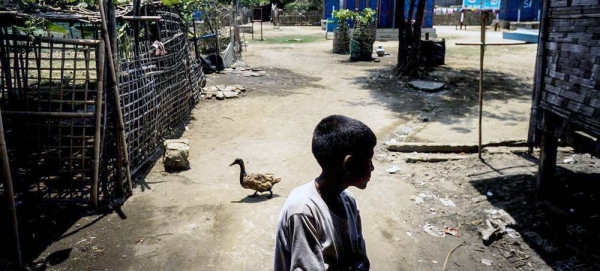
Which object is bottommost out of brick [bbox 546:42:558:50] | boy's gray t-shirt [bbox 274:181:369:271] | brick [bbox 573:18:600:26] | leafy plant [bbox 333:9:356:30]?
boy's gray t-shirt [bbox 274:181:369:271]

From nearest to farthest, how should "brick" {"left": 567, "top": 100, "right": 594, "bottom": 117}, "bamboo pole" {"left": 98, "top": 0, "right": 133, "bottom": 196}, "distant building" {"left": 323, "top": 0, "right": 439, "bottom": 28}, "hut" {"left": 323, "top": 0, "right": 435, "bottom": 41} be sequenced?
"brick" {"left": 567, "top": 100, "right": 594, "bottom": 117}
"bamboo pole" {"left": 98, "top": 0, "right": 133, "bottom": 196}
"hut" {"left": 323, "top": 0, "right": 435, "bottom": 41}
"distant building" {"left": 323, "top": 0, "right": 439, "bottom": 28}

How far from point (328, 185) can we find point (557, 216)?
3975 mm

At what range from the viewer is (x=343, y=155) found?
5.59 feet

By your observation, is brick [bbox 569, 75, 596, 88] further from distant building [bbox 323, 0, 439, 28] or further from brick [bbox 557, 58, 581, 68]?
distant building [bbox 323, 0, 439, 28]

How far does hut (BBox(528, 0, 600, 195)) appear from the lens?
3.93 meters

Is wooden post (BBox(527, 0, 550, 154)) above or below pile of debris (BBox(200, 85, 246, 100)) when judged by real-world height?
above

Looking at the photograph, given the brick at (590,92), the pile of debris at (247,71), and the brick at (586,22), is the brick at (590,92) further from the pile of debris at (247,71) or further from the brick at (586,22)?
the pile of debris at (247,71)

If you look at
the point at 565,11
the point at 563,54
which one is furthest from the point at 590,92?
the point at 565,11

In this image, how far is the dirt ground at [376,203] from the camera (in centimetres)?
399

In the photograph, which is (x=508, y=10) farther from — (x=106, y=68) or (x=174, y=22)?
(x=106, y=68)

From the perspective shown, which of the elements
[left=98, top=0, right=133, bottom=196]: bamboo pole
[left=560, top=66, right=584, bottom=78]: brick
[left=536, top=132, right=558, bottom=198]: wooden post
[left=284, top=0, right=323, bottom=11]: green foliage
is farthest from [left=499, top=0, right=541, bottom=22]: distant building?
[left=98, top=0, right=133, bottom=196]: bamboo pole

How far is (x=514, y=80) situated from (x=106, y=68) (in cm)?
1130

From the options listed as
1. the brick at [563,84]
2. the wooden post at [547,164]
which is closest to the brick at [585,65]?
the brick at [563,84]

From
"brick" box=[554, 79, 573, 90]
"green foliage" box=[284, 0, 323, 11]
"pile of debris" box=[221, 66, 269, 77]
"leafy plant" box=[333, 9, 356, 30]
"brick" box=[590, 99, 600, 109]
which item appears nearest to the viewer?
"brick" box=[590, 99, 600, 109]
